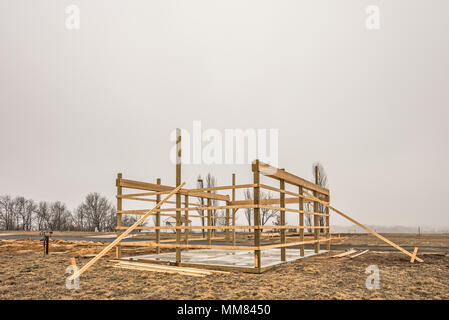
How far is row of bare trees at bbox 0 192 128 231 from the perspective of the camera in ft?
245

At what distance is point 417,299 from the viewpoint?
552 centimetres

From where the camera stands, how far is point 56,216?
79.6 m

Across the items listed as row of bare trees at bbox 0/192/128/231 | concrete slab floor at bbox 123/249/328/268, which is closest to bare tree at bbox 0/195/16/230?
row of bare trees at bbox 0/192/128/231

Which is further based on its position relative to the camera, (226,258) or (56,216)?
(56,216)

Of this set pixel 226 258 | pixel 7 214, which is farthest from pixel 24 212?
pixel 226 258

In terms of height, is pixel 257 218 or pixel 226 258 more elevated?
pixel 257 218

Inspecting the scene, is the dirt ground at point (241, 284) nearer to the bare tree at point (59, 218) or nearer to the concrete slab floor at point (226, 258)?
the concrete slab floor at point (226, 258)

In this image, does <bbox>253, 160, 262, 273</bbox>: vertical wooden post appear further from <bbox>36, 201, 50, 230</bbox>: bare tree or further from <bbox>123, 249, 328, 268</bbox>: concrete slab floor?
<bbox>36, 201, 50, 230</bbox>: bare tree

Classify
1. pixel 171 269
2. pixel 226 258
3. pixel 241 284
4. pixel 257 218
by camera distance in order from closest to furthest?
pixel 241 284 → pixel 257 218 → pixel 171 269 → pixel 226 258

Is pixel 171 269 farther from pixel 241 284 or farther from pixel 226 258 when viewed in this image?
pixel 226 258
